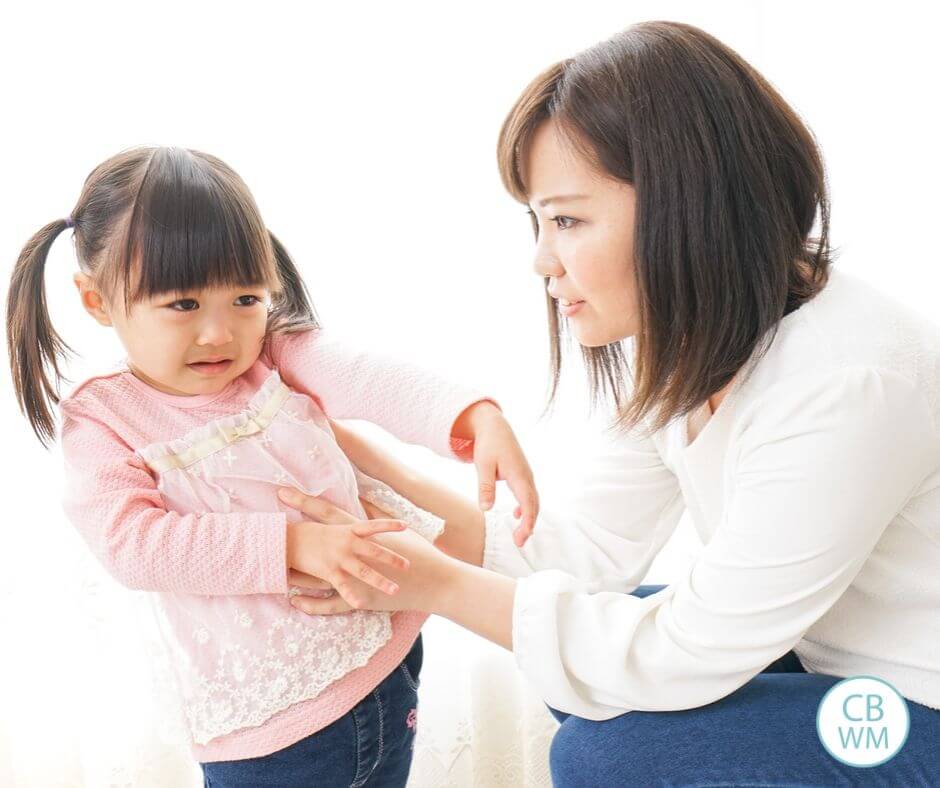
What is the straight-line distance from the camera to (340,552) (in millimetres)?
1058

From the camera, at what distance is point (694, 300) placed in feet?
3.63

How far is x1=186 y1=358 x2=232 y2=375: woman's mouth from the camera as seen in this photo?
1.10 m

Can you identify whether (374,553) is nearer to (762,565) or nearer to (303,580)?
(303,580)

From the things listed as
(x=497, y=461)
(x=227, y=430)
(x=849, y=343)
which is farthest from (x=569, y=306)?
(x=227, y=430)

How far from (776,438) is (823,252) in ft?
0.81

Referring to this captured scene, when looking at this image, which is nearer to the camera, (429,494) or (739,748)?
(739,748)

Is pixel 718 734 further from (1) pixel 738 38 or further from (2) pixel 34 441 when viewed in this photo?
(1) pixel 738 38

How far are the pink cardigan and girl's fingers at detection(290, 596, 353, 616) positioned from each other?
0.03 metres

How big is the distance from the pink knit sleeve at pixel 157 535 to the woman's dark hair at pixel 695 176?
1.55 feet

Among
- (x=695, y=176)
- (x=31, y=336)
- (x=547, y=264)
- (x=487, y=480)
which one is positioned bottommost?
(x=487, y=480)

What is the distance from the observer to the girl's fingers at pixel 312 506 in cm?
112

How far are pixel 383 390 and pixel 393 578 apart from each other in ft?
0.71

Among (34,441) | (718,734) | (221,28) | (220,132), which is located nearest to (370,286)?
(220,132)

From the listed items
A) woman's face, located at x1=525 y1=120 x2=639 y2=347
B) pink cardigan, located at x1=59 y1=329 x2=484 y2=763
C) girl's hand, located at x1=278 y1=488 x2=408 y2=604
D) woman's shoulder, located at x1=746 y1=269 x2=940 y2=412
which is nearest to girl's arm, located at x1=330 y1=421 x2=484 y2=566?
pink cardigan, located at x1=59 y1=329 x2=484 y2=763
